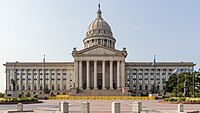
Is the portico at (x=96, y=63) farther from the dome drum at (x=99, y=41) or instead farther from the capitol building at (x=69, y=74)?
the dome drum at (x=99, y=41)

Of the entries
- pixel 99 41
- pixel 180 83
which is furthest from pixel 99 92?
pixel 99 41

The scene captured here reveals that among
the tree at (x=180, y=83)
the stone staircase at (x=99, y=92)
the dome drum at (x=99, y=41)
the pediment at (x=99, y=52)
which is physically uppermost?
the dome drum at (x=99, y=41)

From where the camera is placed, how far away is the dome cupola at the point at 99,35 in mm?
115375

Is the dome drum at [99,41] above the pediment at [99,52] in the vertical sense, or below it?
above

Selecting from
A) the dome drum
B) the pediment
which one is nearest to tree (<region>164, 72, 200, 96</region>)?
the pediment

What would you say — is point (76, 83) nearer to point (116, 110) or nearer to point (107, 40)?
point (107, 40)

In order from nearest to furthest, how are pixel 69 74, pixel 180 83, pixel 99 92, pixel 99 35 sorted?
pixel 180 83
pixel 99 92
pixel 69 74
pixel 99 35

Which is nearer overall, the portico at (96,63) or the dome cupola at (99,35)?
the portico at (96,63)

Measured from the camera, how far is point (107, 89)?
9450 centimetres

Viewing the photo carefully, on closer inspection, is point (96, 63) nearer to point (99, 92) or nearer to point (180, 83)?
point (99, 92)

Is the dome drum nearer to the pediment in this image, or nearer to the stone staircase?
the pediment

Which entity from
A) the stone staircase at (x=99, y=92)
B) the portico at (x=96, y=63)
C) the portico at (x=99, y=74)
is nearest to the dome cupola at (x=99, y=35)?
the portico at (x=99, y=74)

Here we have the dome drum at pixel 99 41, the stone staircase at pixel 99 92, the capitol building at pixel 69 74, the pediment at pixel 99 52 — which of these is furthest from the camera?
the dome drum at pixel 99 41

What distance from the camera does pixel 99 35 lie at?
114 meters
